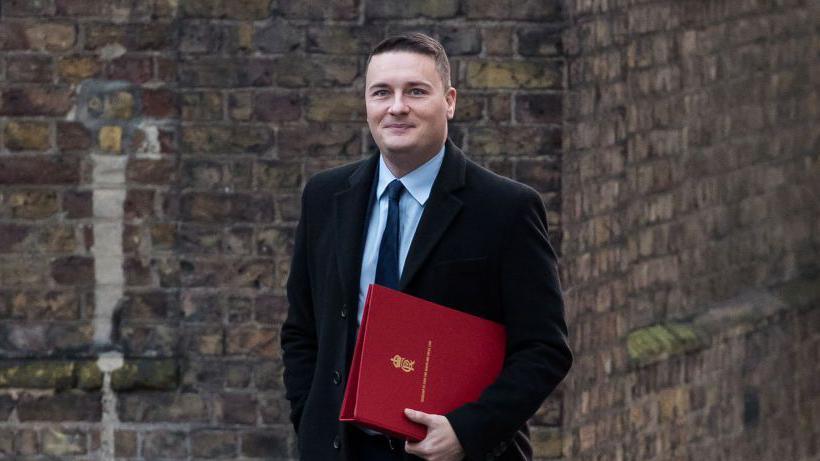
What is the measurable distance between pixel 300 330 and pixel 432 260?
1.52ft

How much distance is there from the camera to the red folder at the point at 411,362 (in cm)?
385

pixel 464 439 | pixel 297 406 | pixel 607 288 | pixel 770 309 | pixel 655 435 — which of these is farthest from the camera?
pixel 770 309

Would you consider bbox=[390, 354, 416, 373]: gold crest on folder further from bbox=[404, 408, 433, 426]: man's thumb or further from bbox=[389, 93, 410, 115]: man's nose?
bbox=[389, 93, 410, 115]: man's nose

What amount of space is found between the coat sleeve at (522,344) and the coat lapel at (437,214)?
13 cm

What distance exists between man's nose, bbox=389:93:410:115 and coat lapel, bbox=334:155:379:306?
→ 10.5 inches

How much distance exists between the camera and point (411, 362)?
154 inches

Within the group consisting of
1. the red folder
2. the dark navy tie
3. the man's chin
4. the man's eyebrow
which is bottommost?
the red folder

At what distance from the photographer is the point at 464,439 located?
3.87 m

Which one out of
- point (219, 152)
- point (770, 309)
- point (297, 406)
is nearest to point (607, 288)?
point (219, 152)

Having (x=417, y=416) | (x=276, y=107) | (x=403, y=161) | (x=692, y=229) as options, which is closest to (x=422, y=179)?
(x=403, y=161)

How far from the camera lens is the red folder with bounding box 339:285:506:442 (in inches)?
152

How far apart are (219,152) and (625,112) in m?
1.71

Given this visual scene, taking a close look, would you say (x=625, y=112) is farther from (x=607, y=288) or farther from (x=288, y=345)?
(x=288, y=345)

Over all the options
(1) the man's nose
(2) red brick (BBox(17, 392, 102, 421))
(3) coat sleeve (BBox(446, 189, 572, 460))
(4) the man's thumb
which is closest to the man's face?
(1) the man's nose
